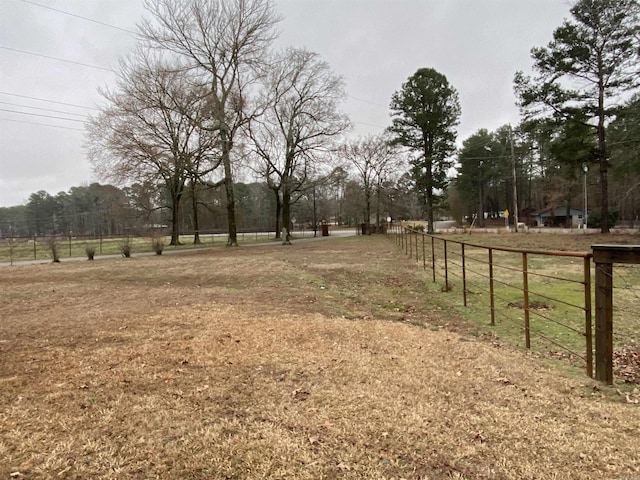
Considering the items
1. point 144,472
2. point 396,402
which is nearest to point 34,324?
point 144,472

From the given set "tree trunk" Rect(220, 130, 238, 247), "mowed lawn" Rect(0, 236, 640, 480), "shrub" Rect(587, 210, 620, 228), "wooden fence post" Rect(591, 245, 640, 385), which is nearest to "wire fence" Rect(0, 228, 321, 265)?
"tree trunk" Rect(220, 130, 238, 247)

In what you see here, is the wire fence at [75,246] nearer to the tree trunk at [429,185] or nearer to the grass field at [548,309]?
the tree trunk at [429,185]

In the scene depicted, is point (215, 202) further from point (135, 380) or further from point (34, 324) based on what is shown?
point (135, 380)

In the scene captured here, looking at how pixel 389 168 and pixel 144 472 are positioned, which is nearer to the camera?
pixel 144 472

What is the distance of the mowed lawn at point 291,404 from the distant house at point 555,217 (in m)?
60.8

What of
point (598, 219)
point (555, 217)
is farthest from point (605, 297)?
point (555, 217)

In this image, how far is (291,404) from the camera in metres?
2.79

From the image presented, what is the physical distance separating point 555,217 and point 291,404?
6647 cm

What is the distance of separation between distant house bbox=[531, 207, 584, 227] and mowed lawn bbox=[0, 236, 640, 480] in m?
60.8

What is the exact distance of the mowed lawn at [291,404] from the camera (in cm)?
208

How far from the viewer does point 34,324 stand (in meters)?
5.43

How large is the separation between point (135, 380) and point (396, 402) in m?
2.20

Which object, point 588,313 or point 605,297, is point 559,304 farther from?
point 605,297

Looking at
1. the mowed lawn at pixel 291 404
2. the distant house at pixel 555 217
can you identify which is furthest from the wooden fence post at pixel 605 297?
the distant house at pixel 555 217
